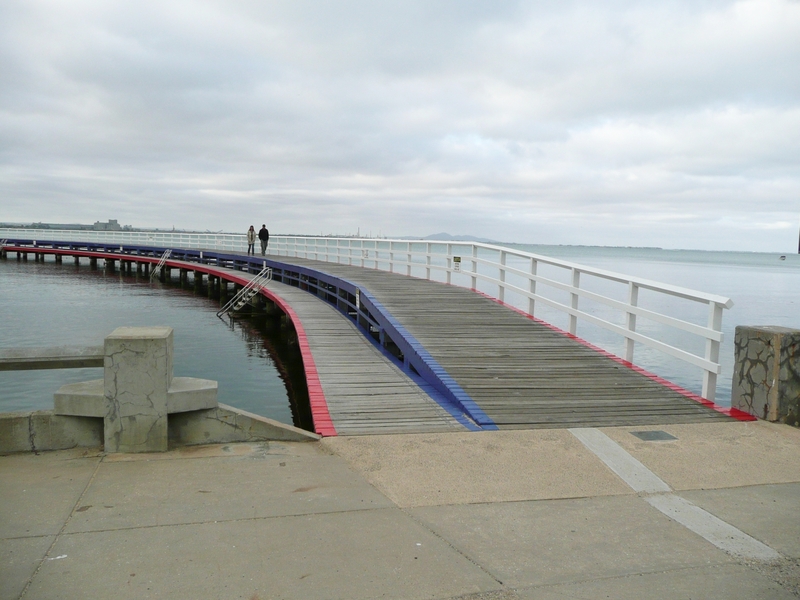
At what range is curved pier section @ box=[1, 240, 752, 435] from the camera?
6.36 m

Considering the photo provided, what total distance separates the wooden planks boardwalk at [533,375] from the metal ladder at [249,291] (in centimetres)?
1369

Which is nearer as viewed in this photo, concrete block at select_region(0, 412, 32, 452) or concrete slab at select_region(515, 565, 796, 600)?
concrete slab at select_region(515, 565, 796, 600)

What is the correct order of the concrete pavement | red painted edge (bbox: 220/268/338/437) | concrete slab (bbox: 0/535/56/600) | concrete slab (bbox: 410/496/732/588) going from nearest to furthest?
concrete slab (bbox: 0/535/56/600) → the concrete pavement → concrete slab (bbox: 410/496/732/588) → red painted edge (bbox: 220/268/338/437)

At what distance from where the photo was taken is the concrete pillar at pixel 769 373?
20.2 ft

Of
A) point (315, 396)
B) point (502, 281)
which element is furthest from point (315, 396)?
point (502, 281)

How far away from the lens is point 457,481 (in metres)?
4.62

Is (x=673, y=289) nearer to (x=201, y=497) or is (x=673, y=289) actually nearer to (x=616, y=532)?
(x=616, y=532)

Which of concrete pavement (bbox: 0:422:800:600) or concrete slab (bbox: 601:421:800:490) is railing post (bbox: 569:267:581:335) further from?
concrete pavement (bbox: 0:422:800:600)

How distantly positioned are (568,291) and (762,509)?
526cm

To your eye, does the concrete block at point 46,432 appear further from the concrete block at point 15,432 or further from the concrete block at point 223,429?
the concrete block at point 223,429

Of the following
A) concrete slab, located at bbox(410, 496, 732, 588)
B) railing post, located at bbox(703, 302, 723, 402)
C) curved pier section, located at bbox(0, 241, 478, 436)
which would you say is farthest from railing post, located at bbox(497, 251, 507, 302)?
concrete slab, located at bbox(410, 496, 732, 588)

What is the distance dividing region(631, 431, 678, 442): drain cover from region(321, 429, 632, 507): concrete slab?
0.68 m

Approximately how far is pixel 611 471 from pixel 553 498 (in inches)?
31.8

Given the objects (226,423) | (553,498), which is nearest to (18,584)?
(226,423)
